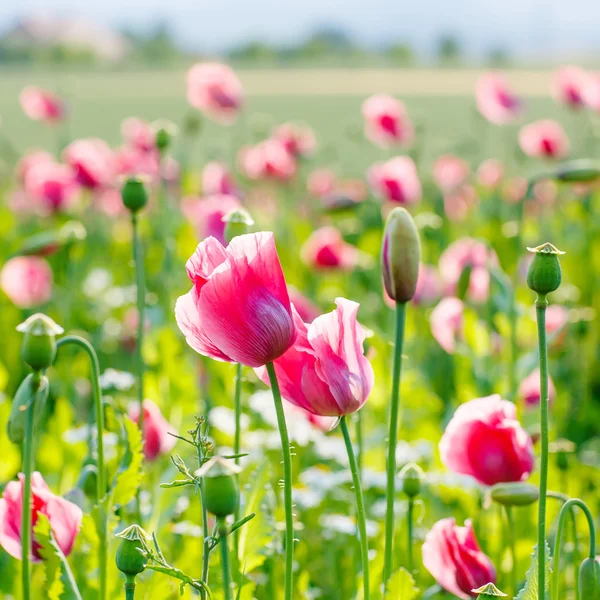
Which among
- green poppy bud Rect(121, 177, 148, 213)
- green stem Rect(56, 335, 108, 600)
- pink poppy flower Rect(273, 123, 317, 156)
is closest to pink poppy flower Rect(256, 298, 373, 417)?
green stem Rect(56, 335, 108, 600)

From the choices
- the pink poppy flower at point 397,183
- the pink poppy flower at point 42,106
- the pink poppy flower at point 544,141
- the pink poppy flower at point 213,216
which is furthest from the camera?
the pink poppy flower at point 42,106

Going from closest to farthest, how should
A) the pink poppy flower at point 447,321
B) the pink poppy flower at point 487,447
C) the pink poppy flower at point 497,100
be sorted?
1. the pink poppy flower at point 487,447
2. the pink poppy flower at point 447,321
3. the pink poppy flower at point 497,100

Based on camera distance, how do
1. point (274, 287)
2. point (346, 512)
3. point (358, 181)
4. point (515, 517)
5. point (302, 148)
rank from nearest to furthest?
point (274, 287)
point (515, 517)
point (346, 512)
point (302, 148)
point (358, 181)

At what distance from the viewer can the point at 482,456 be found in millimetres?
1177

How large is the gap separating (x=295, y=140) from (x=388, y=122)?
0.34m

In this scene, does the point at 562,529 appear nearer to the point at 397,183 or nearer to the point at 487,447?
the point at 487,447

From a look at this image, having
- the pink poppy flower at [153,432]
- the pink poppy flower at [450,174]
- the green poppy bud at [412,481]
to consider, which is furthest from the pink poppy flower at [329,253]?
the green poppy bud at [412,481]

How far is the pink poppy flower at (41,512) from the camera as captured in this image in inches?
41.6

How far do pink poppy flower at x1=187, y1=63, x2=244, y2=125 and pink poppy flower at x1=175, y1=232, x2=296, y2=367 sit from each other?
2.64m

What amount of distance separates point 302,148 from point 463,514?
1.99 metres

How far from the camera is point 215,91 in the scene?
341 centimetres

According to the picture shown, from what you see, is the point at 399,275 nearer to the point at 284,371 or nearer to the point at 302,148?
the point at 284,371

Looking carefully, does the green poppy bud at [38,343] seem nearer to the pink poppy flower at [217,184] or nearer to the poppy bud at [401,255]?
the poppy bud at [401,255]

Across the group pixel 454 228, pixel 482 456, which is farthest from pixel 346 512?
pixel 454 228
